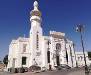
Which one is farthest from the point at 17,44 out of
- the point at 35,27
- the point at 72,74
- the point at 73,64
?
the point at 72,74

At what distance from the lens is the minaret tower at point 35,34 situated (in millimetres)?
60094

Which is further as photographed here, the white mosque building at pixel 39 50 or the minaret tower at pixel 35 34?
the minaret tower at pixel 35 34

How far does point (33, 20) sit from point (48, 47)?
1235cm

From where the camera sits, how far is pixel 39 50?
6128 cm

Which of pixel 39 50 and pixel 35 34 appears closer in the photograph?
pixel 39 50

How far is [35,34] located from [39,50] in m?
6.15

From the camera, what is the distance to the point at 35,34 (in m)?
62.9

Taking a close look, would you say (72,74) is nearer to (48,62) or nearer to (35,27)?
(48,62)

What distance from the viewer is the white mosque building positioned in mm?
59938

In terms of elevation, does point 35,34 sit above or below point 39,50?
above

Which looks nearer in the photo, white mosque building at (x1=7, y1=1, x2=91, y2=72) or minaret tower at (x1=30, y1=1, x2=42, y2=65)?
white mosque building at (x1=7, y1=1, x2=91, y2=72)

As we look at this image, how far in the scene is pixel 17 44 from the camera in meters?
62.4

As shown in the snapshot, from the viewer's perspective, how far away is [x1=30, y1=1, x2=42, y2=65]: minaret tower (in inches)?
2366

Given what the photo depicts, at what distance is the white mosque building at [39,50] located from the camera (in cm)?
5994
